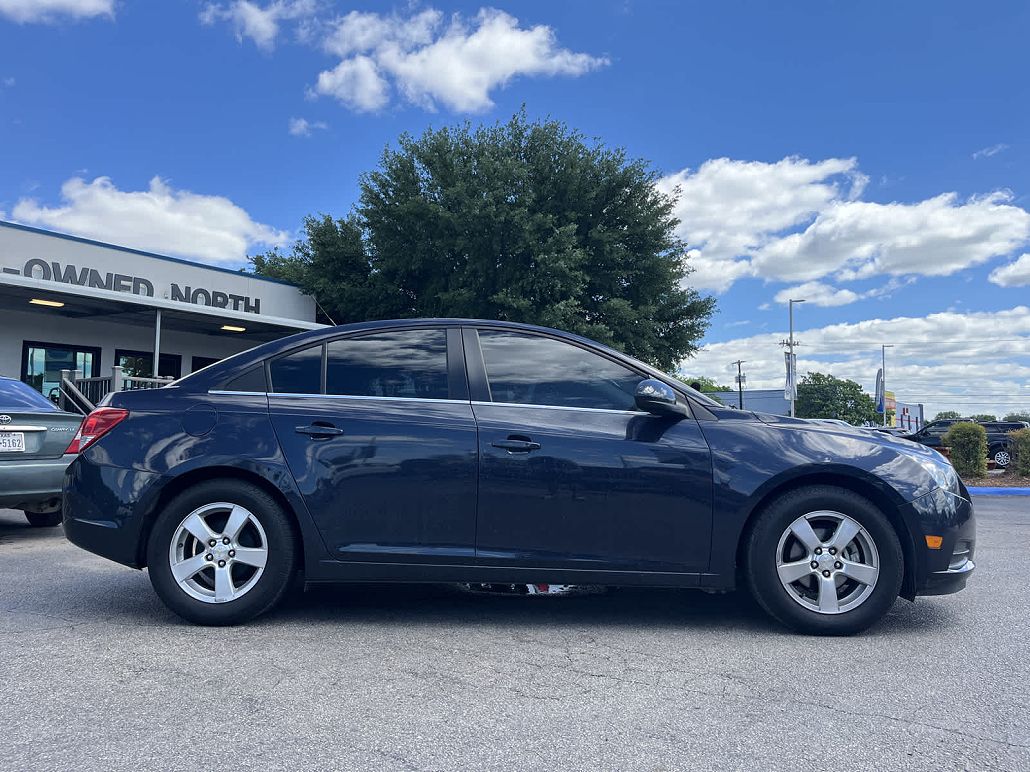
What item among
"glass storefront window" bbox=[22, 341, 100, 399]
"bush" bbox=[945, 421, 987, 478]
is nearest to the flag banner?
"bush" bbox=[945, 421, 987, 478]

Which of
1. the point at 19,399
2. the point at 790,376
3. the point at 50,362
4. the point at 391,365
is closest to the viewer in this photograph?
the point at 391,365

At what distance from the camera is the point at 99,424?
3.96 meters

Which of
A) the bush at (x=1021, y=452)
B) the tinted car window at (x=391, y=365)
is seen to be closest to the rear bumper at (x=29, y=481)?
the tinted car window at (x=391, y=365)

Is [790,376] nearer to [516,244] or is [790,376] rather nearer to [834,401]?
[516,244]

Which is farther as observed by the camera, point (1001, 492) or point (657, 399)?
point (1001, 492)

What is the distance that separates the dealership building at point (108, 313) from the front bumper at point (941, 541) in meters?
13.1

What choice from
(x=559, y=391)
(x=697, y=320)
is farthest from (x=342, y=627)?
(x=697, y=320)

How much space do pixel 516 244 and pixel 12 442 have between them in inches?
610

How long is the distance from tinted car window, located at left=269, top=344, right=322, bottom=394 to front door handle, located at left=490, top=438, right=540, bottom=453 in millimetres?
1021

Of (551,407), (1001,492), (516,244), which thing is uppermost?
(516,244)

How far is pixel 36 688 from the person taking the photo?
292cm

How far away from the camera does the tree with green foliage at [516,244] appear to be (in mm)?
20156

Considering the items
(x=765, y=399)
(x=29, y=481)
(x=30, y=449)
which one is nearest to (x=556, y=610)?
(x=29, y=481)

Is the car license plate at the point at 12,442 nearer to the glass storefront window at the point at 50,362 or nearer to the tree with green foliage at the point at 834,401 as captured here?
the glass storefront window at the point at 50,362
